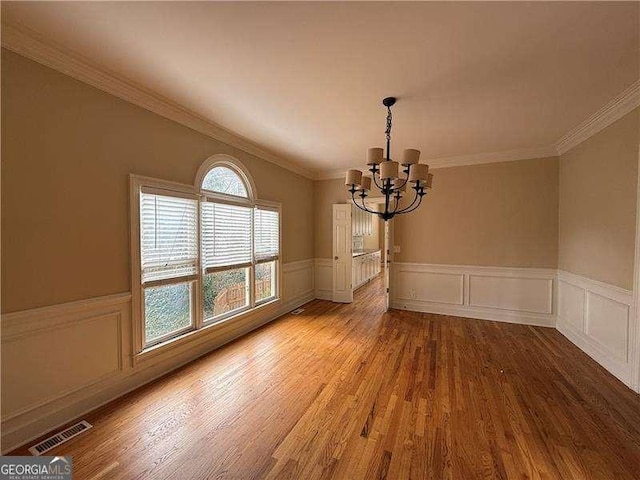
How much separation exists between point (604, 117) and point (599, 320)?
2.28 m

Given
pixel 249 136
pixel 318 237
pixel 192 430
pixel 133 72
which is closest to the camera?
pixel 192 430

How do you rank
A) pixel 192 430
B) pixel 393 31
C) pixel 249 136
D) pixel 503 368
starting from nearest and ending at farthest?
1. pixel 393 31
2. pixel 192 430
3. pixel 503 368
4. pixel 249 136

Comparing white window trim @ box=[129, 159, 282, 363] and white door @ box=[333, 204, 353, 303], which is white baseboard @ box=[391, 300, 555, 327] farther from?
white window trim @ box=[129, 159, 282, 363]

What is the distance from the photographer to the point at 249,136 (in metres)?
3.71

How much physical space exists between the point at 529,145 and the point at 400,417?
14.0 feet

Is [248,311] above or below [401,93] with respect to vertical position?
below

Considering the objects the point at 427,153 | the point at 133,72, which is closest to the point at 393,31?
the point at 133,72

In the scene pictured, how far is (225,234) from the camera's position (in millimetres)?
3561

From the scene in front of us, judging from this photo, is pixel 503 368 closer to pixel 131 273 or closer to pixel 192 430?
pixel 192 430

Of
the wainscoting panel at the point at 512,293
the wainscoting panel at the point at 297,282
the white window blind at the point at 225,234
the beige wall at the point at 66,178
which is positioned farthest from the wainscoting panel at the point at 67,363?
the wainscoting panel at the point at 512,293

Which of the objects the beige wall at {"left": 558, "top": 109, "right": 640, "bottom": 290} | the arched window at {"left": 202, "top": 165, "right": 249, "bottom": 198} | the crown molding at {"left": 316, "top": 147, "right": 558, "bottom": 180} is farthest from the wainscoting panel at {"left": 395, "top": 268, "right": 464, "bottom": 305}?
the arched window at {"left": 202, "top": 165, "right": 249, "bottom": 198}

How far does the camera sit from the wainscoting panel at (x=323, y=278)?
5.83 m

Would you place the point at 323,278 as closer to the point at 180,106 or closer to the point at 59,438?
the point at 180,106

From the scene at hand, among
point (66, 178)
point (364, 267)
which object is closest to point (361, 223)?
point (364, 267)
